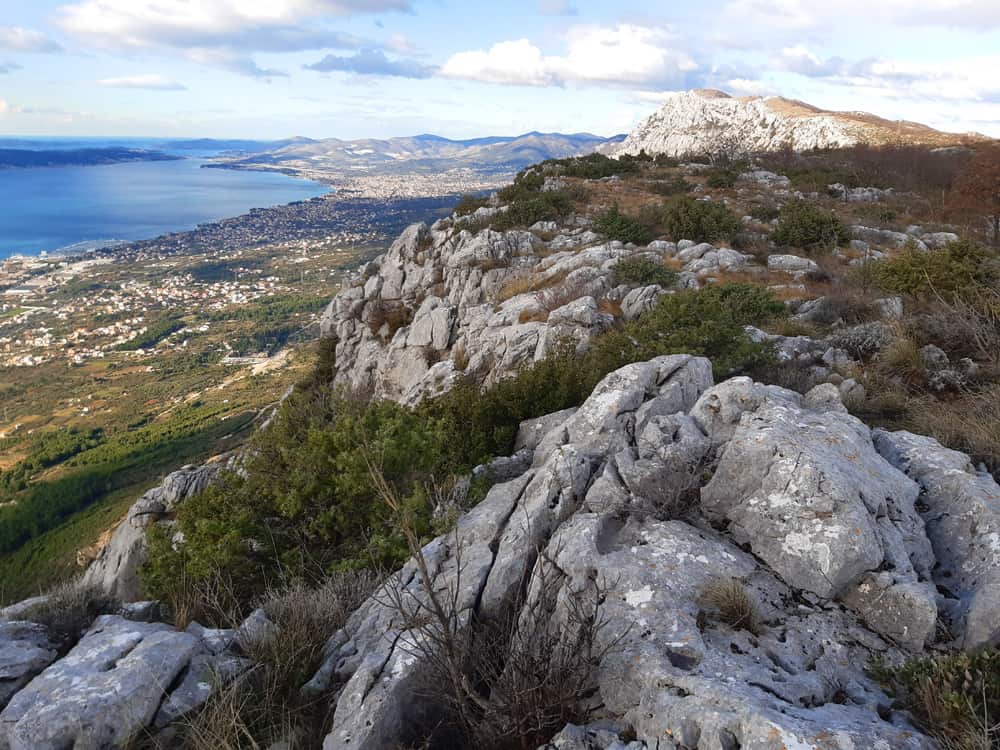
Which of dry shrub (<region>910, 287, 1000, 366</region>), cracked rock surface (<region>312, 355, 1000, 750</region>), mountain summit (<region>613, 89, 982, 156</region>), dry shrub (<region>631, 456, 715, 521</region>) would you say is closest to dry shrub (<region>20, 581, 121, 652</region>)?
cracked rock surface (<region>312, 355, 1000, 750</region>)

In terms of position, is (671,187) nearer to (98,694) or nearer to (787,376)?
(787,376)

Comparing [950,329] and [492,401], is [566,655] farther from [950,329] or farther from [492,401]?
[950,329]

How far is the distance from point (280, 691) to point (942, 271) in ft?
43.8

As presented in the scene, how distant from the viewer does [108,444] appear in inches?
2062

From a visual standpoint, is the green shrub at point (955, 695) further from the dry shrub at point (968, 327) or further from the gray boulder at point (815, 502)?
the dry shrub at point (968, 327)

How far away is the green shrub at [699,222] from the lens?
63.2 ft

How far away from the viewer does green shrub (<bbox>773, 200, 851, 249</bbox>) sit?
18.6 metres

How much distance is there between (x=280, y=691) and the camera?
402 cm

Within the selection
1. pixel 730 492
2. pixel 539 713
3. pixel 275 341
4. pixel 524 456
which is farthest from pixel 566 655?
pixel 275 341

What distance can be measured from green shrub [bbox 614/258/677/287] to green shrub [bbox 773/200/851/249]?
22.9 feet

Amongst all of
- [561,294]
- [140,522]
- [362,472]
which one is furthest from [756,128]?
[362,472]

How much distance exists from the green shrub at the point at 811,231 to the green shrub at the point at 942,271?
7106mm

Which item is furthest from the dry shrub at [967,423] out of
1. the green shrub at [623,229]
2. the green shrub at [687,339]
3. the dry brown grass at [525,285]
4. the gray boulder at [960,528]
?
the green shrub at [623,229]

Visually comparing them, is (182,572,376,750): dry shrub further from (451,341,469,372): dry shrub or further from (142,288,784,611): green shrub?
(451,341,469,372): dry shrub
